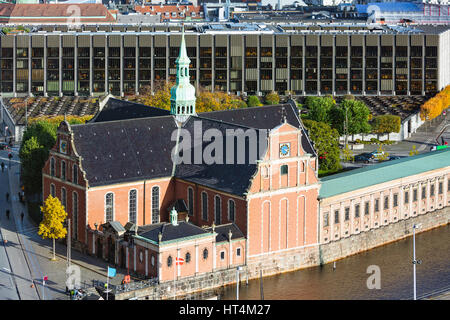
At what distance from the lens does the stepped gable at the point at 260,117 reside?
17762 cm

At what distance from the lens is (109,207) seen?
15912cm

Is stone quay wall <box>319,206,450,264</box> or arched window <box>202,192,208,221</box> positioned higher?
arched window <box>202,192,208,221</box>

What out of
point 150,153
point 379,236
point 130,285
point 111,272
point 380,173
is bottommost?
point 379,236

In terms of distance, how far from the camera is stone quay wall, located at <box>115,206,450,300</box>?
465ft

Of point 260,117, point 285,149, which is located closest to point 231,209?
point 285,149

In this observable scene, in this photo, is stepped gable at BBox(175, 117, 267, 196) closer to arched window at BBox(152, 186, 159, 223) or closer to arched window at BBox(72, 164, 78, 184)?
arched window at BBox(152, 186, 159, 223)

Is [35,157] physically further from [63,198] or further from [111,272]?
[111,272]

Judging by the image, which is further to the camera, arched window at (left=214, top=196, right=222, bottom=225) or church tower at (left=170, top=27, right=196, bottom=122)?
church tower at (left=170, top=27, right=196, bottom=122)

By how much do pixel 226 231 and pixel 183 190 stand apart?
15122 mm

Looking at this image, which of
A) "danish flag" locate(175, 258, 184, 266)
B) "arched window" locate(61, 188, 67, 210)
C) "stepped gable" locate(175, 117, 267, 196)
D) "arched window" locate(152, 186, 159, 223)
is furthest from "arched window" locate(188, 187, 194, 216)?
"danish flag" locate(175, 258, 184, 266)

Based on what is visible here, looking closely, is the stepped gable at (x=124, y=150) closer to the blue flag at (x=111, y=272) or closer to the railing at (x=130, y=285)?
the blue flag at (x=111, y=272)

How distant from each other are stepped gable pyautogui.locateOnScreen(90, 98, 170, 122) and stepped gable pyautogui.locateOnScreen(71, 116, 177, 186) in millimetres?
10267
